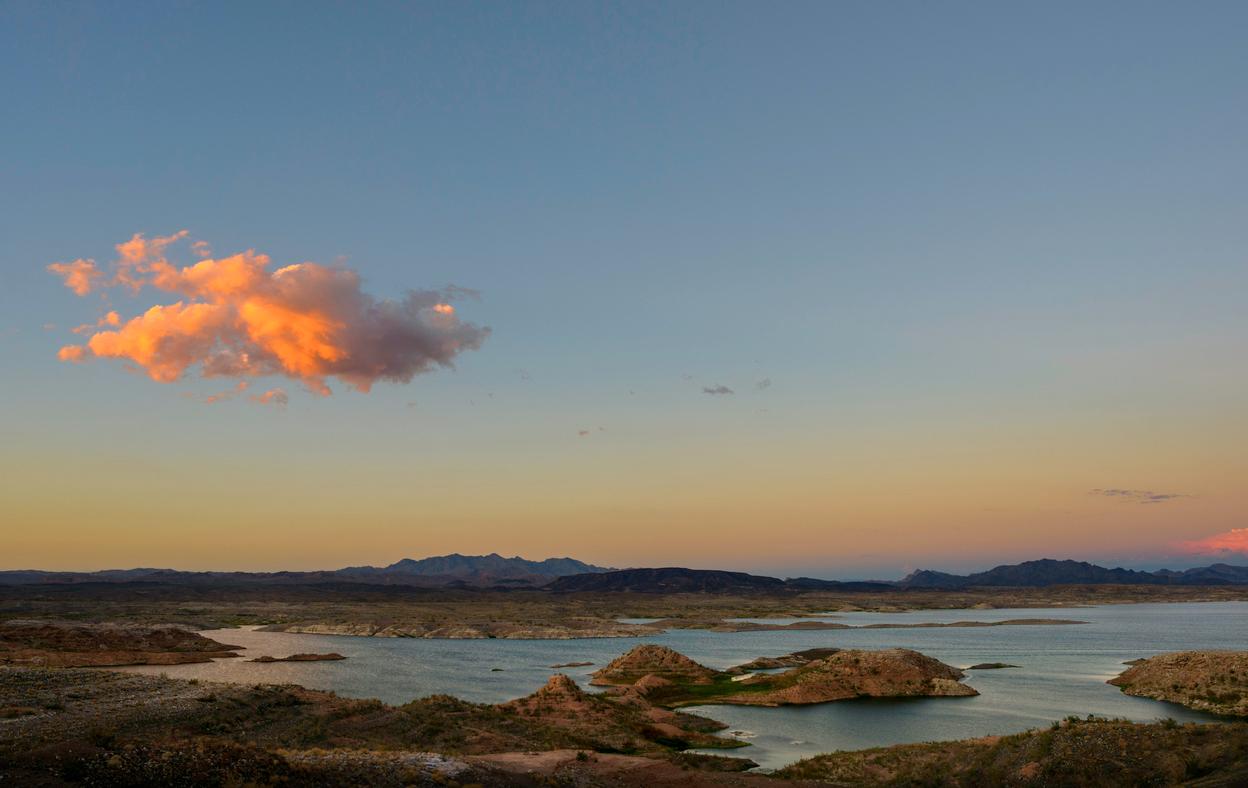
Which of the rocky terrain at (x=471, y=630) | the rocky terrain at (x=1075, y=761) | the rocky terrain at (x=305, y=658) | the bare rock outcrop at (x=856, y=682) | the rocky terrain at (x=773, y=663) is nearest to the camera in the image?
the rocky terrain at (x=1075, y=761)

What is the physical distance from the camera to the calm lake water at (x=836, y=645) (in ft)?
208

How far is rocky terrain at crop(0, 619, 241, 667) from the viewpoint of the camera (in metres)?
94.6

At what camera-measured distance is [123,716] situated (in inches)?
1864

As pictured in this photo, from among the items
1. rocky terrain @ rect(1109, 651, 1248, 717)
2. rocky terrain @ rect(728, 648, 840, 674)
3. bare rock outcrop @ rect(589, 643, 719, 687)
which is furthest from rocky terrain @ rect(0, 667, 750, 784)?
rocky terrain @ rect(1109, 651, 1248, 717)

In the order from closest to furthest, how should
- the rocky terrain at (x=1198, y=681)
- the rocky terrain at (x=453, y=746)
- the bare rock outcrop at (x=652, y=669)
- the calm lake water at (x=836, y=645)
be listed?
the rocky terrain at (x=453, y=746)
the calm lake water at (x=836, y=645)
the rocky terrain at (x=1198, y=681)
the bare rock outcrop at (x=652, y=669)

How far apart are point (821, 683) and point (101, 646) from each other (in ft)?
300

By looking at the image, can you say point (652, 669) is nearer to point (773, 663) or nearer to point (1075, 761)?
point (773, 663)

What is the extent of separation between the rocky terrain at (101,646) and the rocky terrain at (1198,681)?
4341 inches

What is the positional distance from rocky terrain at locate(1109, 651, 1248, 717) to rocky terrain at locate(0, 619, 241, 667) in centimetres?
11025

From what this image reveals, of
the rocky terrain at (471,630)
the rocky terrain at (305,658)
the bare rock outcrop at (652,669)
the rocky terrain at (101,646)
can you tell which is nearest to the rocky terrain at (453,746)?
the bare rock outcrop at (652,669)

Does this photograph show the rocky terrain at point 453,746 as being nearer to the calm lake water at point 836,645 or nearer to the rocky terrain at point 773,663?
the calm lake water at point 836,645

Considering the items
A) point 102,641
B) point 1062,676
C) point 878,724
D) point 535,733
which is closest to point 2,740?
point 535,733

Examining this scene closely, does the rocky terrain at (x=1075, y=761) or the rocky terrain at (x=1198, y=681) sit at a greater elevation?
the rocky terrain at (x=1075, y=761)

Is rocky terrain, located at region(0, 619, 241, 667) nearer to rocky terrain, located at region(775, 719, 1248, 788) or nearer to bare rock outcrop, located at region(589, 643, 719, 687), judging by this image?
bare rock outcrop, located at region(589, 643, 719, 687)
